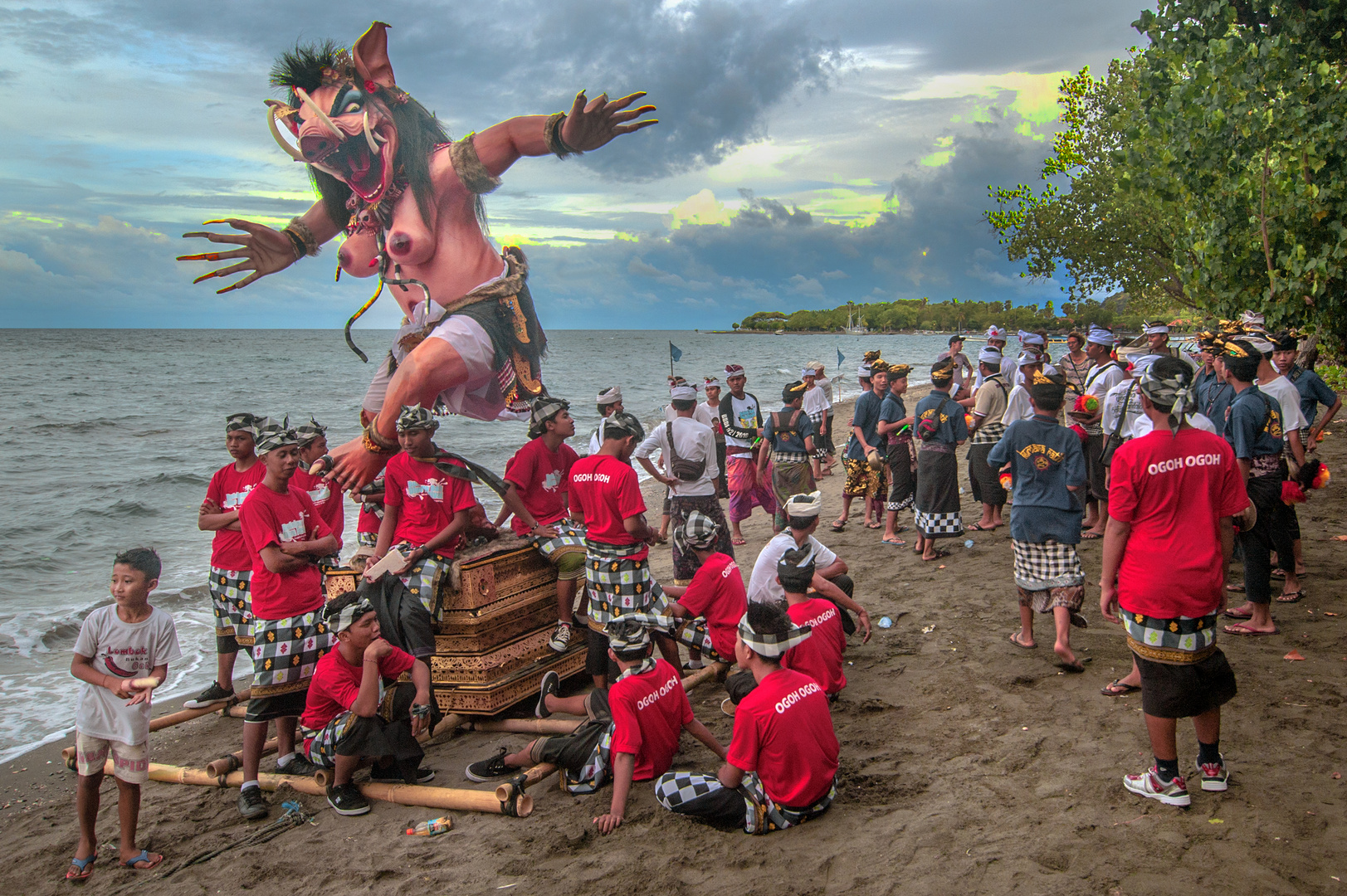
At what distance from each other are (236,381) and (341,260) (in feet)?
147

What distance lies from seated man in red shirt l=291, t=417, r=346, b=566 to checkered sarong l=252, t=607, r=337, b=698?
1728 millimetres

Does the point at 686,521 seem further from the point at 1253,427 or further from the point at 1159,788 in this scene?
the point at 1253,427

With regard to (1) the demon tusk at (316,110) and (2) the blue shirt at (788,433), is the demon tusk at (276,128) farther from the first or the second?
(2) the blue shirt at (788,433)

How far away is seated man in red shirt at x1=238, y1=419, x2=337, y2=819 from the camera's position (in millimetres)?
4941

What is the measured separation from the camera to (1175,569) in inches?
147

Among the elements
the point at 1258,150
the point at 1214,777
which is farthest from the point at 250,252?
the point at 1258,150

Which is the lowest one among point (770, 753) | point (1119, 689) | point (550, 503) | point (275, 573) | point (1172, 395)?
point (1119, 689)

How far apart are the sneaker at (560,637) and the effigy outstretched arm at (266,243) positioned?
13.7 ft

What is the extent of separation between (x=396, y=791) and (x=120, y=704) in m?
1.58

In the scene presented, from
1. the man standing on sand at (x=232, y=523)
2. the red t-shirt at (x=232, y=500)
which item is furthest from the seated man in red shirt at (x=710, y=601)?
the red t-shirt at (x=232, y=500)

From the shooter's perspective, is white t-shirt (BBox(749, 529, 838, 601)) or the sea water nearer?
white t-shirt (BBox(749, 529, 838, 601))

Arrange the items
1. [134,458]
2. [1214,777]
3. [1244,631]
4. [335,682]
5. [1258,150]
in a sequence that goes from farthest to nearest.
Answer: [134,458]
[1258,150]
[1244,631]
[335,682]
[1214,777]

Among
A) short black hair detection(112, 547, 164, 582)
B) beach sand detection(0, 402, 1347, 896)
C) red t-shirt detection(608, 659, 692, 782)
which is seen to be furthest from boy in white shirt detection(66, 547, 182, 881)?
red t-shirt detection(608, 659, 692, 782)

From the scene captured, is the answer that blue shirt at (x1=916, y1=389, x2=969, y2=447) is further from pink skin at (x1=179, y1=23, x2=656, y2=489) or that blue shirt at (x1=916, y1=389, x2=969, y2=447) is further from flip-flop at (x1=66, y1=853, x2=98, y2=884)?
flip-flop at (x1=66, y1=853, x2=98, y2=884)
